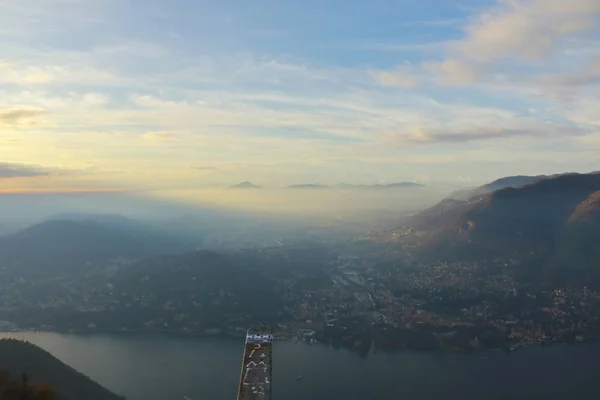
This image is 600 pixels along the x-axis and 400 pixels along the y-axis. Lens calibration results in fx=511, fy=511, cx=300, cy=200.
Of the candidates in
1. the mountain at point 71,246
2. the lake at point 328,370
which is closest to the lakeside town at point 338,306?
the lake at point 328,370

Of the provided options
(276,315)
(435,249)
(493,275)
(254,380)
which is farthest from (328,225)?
(254,380)

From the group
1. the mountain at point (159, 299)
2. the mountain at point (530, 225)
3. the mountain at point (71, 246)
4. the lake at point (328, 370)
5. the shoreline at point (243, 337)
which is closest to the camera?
the lake at point (328, 370)

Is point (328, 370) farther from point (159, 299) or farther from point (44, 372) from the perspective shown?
point (159, 299)

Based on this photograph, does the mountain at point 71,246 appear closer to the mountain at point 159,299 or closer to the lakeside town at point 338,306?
the lakeside town at point 338,306

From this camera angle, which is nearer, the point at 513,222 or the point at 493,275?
the point at 493,275

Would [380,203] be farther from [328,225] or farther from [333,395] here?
[333,395]

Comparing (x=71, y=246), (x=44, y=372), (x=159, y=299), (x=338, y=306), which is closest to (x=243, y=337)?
(x=338, y=306)
